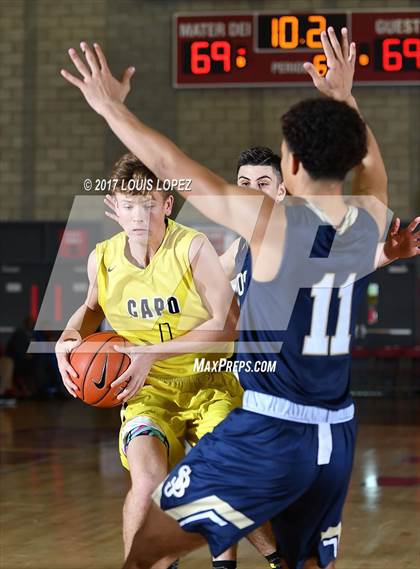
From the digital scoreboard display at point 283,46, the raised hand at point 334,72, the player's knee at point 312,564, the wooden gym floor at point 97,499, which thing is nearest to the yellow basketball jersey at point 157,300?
the raised hand at point 334,72

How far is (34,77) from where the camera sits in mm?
18109

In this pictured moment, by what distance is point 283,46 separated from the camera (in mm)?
14859

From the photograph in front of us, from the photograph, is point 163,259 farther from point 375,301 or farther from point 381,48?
point 375,301

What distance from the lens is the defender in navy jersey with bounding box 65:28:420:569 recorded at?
9.02 ft

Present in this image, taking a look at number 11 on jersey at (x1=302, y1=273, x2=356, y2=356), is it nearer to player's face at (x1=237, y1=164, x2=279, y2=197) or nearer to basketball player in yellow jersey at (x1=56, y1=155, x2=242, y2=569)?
basketball player in yellow jersey at (x1=56, y1=155, x2=242, y2=569)

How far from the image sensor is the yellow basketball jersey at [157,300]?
4203 mm

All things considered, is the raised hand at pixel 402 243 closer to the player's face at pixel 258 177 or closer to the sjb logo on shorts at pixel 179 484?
the sjb logo on shorts at pixel 179 484

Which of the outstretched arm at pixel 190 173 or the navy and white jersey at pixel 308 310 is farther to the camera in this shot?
the navy and white jersey at pixel 308 310

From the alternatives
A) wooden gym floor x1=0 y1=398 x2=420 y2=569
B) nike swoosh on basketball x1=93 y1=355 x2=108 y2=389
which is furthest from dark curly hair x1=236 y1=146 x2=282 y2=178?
wooden gym floor x1=0 y1=398 x2=420 y2=569

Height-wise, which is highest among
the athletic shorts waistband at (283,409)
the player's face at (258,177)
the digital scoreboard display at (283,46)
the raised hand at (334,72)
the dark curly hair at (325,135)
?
the digital scoreboard display at (283,46)

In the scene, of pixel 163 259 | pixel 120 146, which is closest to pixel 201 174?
pixel 163 259

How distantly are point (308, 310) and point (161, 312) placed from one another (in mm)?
1410

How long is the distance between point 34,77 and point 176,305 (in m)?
14.6

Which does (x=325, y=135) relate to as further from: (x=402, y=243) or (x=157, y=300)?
(x=157, y=300)
